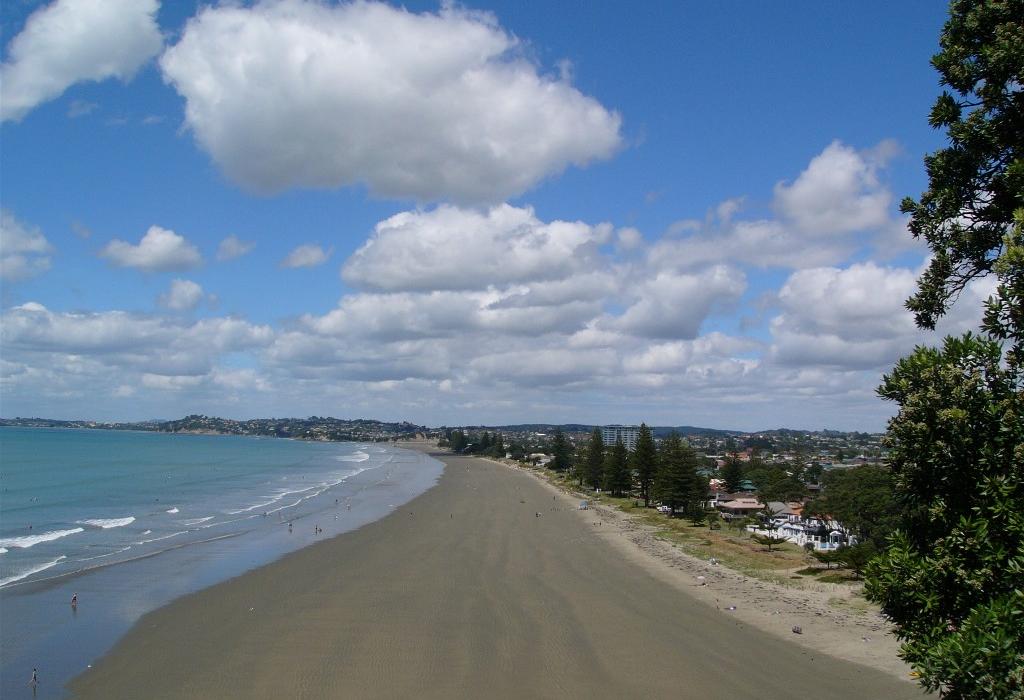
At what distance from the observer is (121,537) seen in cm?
3572

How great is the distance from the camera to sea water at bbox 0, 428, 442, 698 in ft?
64.6

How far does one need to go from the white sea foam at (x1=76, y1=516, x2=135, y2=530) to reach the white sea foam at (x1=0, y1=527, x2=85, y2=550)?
2.01 m

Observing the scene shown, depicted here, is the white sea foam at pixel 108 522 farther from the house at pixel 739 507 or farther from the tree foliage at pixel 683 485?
the house at pixel 739 507

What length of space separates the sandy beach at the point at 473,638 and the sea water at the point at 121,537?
1571 mm

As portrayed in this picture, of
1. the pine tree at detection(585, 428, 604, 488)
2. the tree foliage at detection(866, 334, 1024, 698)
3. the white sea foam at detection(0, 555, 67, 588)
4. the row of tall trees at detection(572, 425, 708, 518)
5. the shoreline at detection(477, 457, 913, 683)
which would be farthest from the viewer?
the pine tree at detection(585, 428, 604, 488)

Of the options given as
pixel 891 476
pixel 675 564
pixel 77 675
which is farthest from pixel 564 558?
pixel 891 476

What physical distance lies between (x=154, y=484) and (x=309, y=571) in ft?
146

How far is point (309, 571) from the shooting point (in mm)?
28719

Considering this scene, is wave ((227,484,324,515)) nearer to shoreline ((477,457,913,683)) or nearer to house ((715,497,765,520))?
shoreline ((477,457,913,683))

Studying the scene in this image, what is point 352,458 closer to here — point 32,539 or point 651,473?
point 651,473

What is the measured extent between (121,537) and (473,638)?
82.7ft

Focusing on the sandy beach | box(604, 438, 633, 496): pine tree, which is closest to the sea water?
the sandy beach

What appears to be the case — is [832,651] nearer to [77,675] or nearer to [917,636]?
[917,636]

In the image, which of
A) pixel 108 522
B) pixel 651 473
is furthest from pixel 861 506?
pixel 108 522
